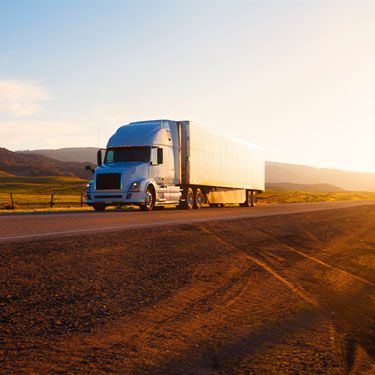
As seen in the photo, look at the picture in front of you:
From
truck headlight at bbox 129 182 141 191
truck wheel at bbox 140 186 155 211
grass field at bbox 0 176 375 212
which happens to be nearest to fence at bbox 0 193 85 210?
grass field at bbox 0 176 375 212

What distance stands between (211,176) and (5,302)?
25425 millimetres

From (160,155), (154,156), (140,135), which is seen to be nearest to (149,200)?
(154,156)

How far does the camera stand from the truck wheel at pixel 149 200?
24812mm

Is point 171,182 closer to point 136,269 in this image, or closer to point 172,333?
point 136,269

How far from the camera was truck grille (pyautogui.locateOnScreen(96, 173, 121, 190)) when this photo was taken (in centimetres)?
2453

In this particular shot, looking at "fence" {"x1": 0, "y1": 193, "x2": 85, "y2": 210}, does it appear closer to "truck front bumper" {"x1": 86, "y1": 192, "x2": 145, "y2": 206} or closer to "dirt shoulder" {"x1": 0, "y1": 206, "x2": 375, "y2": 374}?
"truck front bumper" {"x1": 86, "y1": 192, "x2": 145, "y2": 206}

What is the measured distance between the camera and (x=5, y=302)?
20.0ft

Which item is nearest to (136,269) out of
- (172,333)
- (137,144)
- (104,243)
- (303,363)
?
(104,243)

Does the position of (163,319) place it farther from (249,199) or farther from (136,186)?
(249,199)

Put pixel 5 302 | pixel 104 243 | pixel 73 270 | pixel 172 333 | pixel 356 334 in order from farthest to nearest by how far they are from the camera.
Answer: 1. pixel 104 243
2. pixel 73 270
3. pixel 5 302
4. pixel 356 334
5. pixel 172 333

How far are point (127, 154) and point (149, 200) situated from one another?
2291mm

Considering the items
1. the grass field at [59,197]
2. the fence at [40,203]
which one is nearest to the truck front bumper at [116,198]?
Answer: the grass field at [59,197]

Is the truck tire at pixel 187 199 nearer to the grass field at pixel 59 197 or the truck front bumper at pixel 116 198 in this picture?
the truck front bumper at pixel 116 198

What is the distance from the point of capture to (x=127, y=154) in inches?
997
